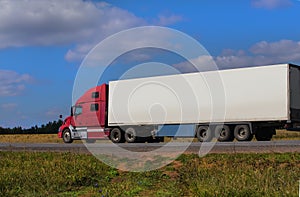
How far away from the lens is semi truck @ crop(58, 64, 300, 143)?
23.9 metres

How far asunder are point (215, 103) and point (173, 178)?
14.7m

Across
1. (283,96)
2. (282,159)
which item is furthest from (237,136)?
(282,159)

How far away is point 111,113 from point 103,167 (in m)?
16.7

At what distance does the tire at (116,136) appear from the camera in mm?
29281

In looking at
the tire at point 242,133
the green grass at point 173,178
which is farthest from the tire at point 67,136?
the green grass at point 173,178

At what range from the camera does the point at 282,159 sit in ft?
42.7

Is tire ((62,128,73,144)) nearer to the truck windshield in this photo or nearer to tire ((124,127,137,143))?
the truck windshield

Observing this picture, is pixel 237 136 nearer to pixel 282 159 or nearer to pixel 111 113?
pixel 111 113

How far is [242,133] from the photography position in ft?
81.8

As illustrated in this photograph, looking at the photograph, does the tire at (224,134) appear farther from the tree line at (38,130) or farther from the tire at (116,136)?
the tree line at (38,130)

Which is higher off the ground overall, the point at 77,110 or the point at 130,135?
the point at 77,110

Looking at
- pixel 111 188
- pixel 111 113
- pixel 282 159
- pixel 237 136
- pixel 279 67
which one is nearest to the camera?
pixel 111 188

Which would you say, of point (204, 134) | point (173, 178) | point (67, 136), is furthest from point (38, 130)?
point (173, 178)

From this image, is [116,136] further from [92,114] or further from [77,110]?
[77,110]
